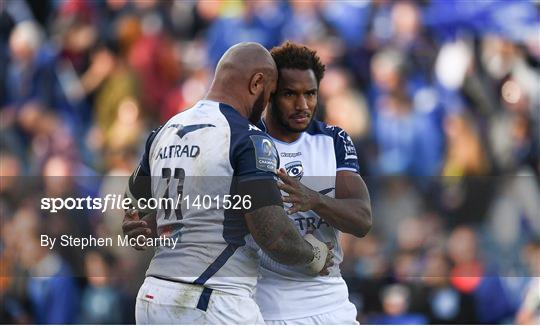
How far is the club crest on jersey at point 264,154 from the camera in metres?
4.39

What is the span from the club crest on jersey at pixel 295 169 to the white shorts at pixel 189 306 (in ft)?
2.74

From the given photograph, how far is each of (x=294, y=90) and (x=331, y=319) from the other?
1.26 metres

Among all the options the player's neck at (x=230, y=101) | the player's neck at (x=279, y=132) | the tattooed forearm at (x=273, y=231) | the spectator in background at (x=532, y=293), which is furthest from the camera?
the spectator in background at (x=532, y=293)

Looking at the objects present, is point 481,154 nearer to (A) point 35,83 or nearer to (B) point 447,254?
(B) point 447,254

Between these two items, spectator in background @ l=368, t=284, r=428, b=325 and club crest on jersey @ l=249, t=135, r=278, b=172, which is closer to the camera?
club crest on jersey @ l=249, t=135, r=278, b=172

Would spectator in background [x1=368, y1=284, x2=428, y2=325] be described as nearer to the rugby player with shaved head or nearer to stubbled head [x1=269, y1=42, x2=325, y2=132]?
stubbled head [x1=269, y1=42, x2=325, y2=132]

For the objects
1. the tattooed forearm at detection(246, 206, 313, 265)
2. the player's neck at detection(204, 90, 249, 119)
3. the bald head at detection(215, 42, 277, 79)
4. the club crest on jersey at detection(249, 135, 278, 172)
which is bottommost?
the tattooed forearm at detection(246, 206, 313, 265)

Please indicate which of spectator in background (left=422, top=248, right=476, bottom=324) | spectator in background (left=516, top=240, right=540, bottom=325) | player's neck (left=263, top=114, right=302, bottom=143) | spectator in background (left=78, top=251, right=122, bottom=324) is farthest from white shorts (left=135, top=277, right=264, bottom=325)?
spectator in background (left=516, top=240, right=540, bottom=325)

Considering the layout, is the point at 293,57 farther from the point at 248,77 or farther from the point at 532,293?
the point at 532,293

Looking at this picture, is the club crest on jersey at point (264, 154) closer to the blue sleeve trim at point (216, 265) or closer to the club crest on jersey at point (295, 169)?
the blue sleeve trim at point (216, 265)

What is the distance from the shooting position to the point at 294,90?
198 inches

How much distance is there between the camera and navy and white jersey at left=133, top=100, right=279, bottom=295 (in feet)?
14.6

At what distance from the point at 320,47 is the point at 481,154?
6.04 feet

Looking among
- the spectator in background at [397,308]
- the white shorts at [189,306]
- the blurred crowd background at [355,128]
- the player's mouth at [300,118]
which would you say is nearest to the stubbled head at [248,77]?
the player's mouth at [300,118]
